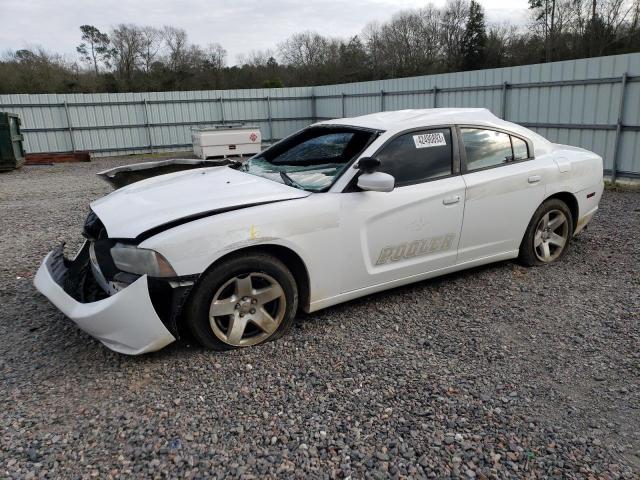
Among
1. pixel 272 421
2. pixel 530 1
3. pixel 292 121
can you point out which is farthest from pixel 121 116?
pixel 530 1

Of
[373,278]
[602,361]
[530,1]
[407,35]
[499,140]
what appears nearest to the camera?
[602,361]

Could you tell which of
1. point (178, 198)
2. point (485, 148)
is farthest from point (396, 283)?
point (178, 198)

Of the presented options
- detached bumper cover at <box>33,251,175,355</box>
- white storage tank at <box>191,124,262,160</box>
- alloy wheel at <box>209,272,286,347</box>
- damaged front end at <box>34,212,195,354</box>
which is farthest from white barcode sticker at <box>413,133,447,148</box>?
white storage tank at <box>191,124,262,160</box>

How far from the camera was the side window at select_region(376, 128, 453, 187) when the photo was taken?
388 centimetres

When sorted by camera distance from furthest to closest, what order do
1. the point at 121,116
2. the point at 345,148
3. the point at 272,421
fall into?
the point at 121,116, the point at 345,148, the point at 272,421

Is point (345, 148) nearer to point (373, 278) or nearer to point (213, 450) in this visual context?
point (373, 278)

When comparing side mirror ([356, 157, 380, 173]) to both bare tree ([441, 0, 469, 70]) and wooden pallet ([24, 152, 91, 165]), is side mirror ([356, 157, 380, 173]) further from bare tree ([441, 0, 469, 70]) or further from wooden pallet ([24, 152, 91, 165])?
bare tree ([441, 0, 469, 70])

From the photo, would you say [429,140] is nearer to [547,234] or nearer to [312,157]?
[312,157]

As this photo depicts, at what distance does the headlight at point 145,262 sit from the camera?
2.98 m

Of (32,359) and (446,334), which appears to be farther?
(446,334)

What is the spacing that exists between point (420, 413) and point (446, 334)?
103cm

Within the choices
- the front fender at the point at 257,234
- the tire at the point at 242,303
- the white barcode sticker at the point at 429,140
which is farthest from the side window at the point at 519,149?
the tire at the point at 242,303

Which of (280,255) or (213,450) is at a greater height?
(280,255)

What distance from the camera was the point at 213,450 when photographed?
243cm
